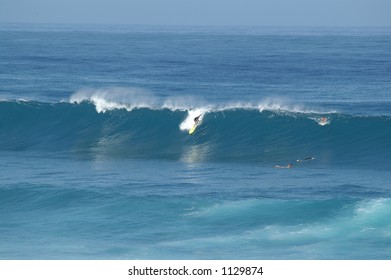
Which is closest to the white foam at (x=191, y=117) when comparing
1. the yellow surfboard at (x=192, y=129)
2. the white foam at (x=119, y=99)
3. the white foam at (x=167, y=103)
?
the white foam at (x=167, y=103)

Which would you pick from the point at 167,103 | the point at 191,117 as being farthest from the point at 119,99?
the point at 191,117

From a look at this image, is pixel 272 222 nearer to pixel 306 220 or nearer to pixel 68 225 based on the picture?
pixel 306 220

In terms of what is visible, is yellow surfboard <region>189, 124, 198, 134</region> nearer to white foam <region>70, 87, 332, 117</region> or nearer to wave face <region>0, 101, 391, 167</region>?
wave face <region>0, 101, 391, 167</region>

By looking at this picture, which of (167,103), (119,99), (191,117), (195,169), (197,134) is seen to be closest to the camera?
(195,169)

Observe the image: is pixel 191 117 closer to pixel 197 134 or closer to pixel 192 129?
pixel 192 129

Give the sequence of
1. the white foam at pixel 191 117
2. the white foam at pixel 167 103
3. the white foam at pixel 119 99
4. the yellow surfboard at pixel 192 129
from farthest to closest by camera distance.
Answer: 1. the white foam at pixel 119 99
2. the white foam at pixel 167 103
3. the white foam at pixel 191 117
4. the yellow surfboard at pixel 192 129

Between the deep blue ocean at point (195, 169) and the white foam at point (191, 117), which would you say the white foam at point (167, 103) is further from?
the deep blue ocean at point (195, 169)
